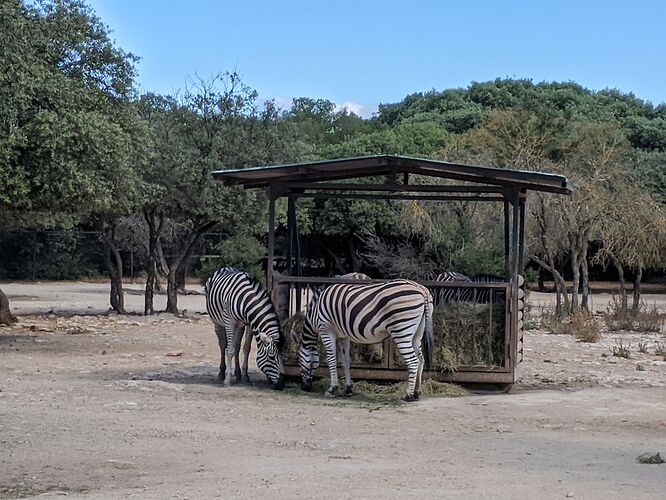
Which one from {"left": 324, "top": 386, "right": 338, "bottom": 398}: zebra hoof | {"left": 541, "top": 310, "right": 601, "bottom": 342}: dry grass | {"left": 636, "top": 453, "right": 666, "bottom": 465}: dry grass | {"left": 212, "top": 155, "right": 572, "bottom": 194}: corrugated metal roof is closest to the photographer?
{"left": 636, "top": 453, "right": 666, "bottom": 465}: dry grass

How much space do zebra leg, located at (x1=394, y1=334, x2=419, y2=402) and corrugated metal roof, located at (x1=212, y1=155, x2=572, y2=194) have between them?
260 centimetres

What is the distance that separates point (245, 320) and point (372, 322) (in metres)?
2.24

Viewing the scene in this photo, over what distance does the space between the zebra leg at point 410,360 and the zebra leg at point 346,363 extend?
92 cm

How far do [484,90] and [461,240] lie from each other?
41.5 meters

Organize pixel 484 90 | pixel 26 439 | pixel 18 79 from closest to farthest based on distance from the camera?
1. pixel 26 439
2. pixel 18 79
3. pixel 484 90

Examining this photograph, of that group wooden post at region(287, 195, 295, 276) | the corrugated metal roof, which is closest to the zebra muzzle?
wooden post at region(287, 195, 295, 276)

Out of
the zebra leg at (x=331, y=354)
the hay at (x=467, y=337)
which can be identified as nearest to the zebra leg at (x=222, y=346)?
the zebra leg at (x=331, y=354)

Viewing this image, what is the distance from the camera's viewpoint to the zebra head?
49.1 feet

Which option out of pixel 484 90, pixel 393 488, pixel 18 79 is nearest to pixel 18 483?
pixel 393 488

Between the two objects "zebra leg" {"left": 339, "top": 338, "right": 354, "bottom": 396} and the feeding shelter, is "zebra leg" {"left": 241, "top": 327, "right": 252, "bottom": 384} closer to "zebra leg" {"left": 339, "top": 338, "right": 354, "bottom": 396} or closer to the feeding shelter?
the feeding shelter

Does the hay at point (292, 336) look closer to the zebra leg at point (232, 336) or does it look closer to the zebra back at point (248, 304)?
the zebra back at point (248, 304)

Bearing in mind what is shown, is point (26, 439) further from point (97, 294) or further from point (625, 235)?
point (97, 294)

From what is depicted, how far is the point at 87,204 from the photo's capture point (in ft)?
67.0

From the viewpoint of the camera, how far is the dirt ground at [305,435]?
845cm
